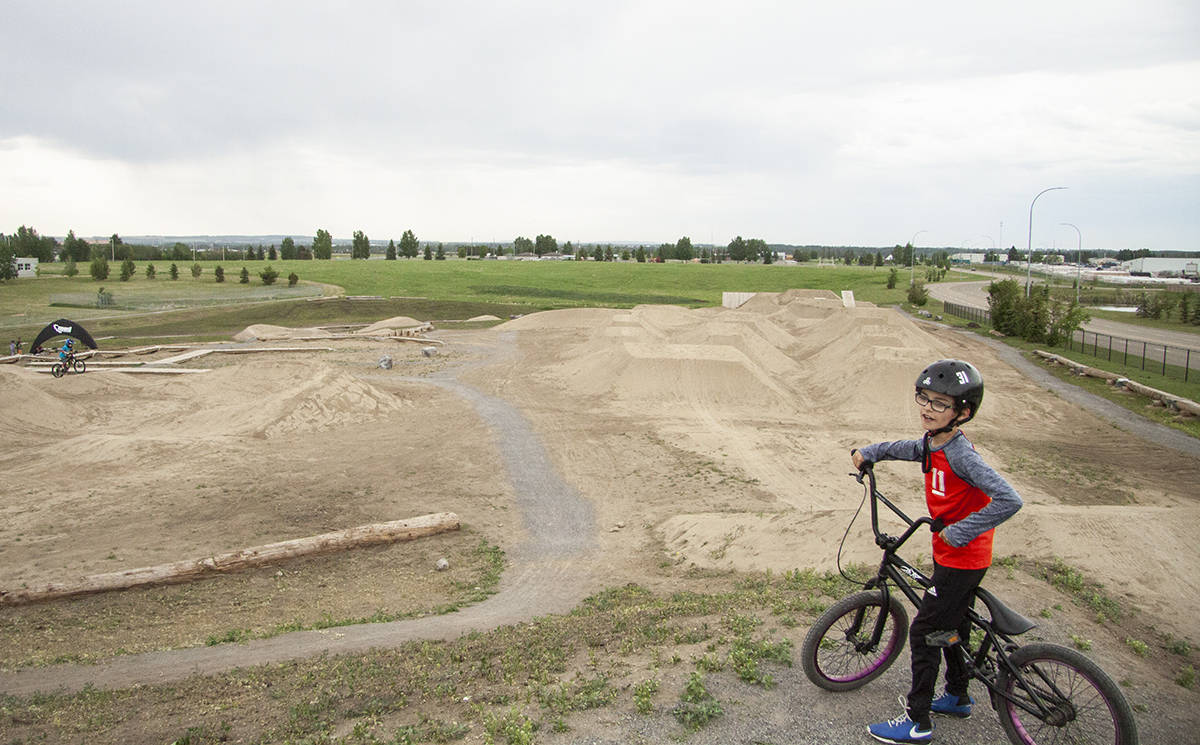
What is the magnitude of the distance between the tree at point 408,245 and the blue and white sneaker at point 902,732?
182 m

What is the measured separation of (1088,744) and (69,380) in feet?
101

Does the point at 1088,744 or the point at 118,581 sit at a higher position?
the point at 1088,744

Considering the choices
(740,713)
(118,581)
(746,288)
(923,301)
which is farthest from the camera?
(746,288)

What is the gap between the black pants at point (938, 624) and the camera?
4.81 meters

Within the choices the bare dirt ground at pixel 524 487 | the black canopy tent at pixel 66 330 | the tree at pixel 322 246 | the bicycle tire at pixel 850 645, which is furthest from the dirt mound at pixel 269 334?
the tree at pixel 322 246

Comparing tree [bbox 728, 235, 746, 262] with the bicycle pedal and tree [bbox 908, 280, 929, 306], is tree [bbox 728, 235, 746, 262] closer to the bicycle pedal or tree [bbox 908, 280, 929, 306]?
tree [bbox 908, 280, 929, 306]

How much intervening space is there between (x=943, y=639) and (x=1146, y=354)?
44.9m

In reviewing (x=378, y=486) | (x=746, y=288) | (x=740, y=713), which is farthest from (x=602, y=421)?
(x=746, y=288)

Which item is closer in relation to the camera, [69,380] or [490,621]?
[490,621]

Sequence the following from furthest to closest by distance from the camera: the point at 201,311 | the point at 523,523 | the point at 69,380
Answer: the point at 201,311, the point at 69,380, the point at 523,523

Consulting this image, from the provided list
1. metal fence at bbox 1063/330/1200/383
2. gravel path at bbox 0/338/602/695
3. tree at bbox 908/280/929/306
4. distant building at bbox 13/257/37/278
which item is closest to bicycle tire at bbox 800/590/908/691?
gravel path at bbox 0/338/602/695

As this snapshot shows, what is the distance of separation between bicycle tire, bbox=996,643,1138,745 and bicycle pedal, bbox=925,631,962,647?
344 millimetres

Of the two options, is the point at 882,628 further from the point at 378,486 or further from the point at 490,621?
the point at 378,486

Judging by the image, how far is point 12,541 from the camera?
43.5 feet
